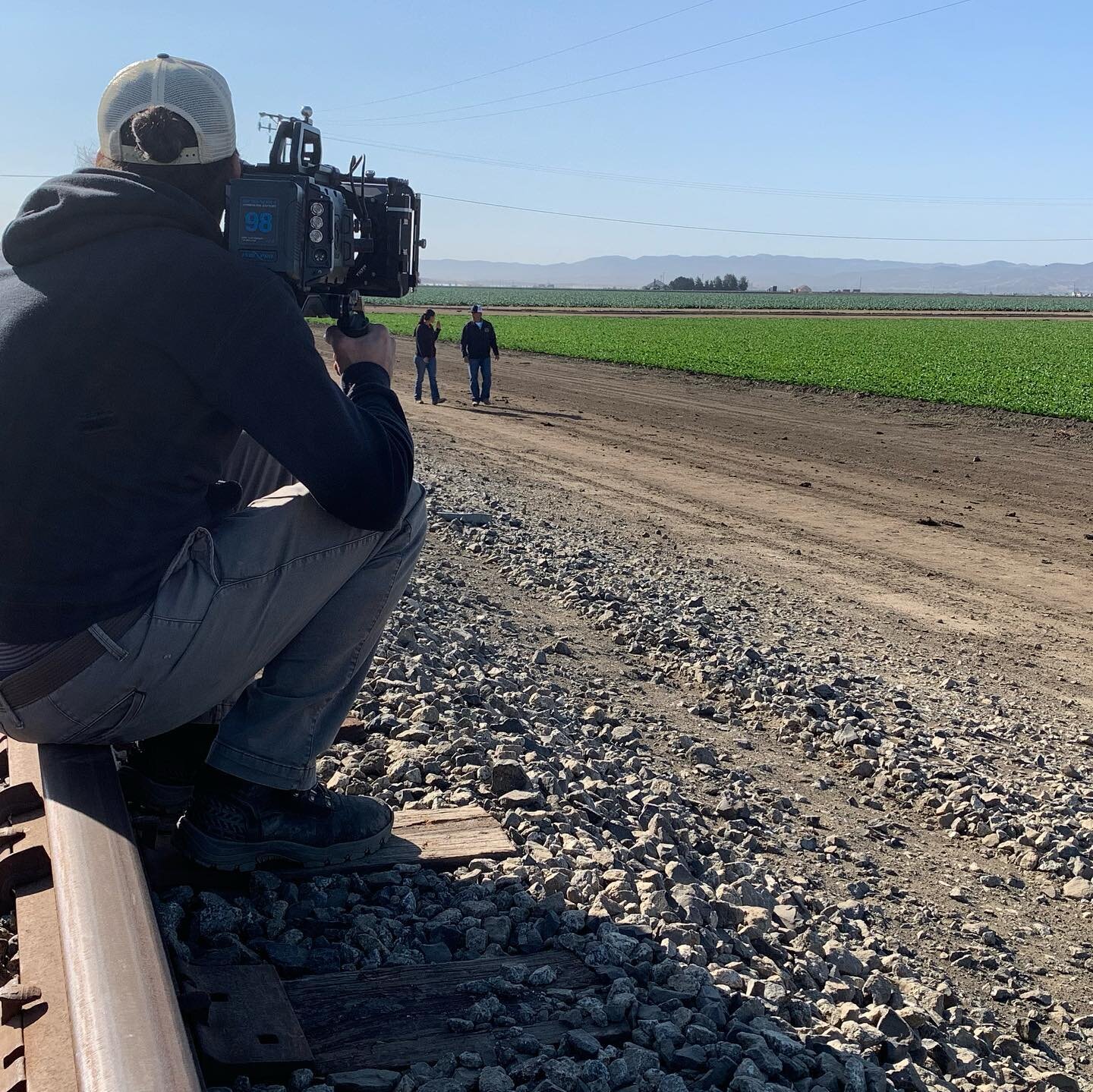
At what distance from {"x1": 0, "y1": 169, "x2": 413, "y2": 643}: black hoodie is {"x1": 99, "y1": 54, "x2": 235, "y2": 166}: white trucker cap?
0.13 metres

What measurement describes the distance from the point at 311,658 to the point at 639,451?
43.5 ft

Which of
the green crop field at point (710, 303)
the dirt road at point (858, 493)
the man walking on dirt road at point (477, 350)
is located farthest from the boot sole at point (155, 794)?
the green crop field at point (710, 303)

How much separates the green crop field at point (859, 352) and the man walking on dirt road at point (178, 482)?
18347 millimetres

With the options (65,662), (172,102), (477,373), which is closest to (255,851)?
(65,662)

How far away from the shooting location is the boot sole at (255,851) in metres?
3.07

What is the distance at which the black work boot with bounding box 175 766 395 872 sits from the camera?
3.06 metres

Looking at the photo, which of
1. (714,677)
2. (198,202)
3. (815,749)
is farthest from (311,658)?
(714,677)

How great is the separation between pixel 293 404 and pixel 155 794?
1.47 metres

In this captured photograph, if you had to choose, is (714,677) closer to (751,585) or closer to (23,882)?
(751,585)

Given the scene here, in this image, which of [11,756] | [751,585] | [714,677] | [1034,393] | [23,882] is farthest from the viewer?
[1034,393]

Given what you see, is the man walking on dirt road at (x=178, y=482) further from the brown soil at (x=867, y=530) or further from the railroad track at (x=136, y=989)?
the brown soil at (x=867, y=530)

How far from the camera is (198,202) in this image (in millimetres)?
2713

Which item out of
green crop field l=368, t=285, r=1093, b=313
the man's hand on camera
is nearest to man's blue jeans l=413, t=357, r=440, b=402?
the man's hand on camera

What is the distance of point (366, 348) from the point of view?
3.10 metres
